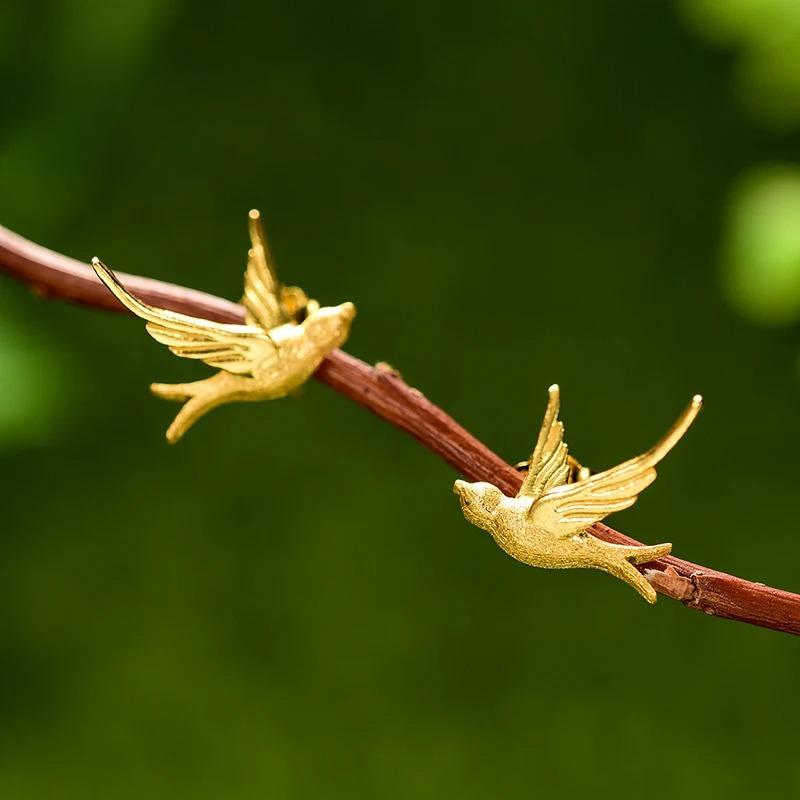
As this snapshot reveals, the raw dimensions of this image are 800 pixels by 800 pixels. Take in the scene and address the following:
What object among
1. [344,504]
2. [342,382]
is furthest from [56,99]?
[342,382]

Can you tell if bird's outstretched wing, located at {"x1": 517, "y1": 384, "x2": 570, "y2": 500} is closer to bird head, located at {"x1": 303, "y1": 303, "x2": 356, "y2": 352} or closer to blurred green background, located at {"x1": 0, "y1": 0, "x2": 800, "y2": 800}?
bird head, located at {"x1": 303, "y1": 303, "x2": 356, "y2": 352}

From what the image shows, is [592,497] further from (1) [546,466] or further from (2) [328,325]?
(2) [328,325]

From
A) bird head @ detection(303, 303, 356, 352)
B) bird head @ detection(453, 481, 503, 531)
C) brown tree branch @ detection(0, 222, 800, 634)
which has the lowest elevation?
bird head @ detection(453, 481, 503, 531)

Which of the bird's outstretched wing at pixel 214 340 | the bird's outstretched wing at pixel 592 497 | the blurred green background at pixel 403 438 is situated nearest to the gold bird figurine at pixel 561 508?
the bird's outstretched wing at pixel 592 497

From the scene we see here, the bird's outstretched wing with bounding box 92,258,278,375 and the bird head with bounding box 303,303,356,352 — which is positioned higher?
the bird head with bounding box 303,303,356,352

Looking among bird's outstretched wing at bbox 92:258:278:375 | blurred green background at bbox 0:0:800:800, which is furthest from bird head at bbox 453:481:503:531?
blurred green background at bbox 0:0:800:800

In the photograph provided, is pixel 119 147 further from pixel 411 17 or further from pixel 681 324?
pixel 681 324
